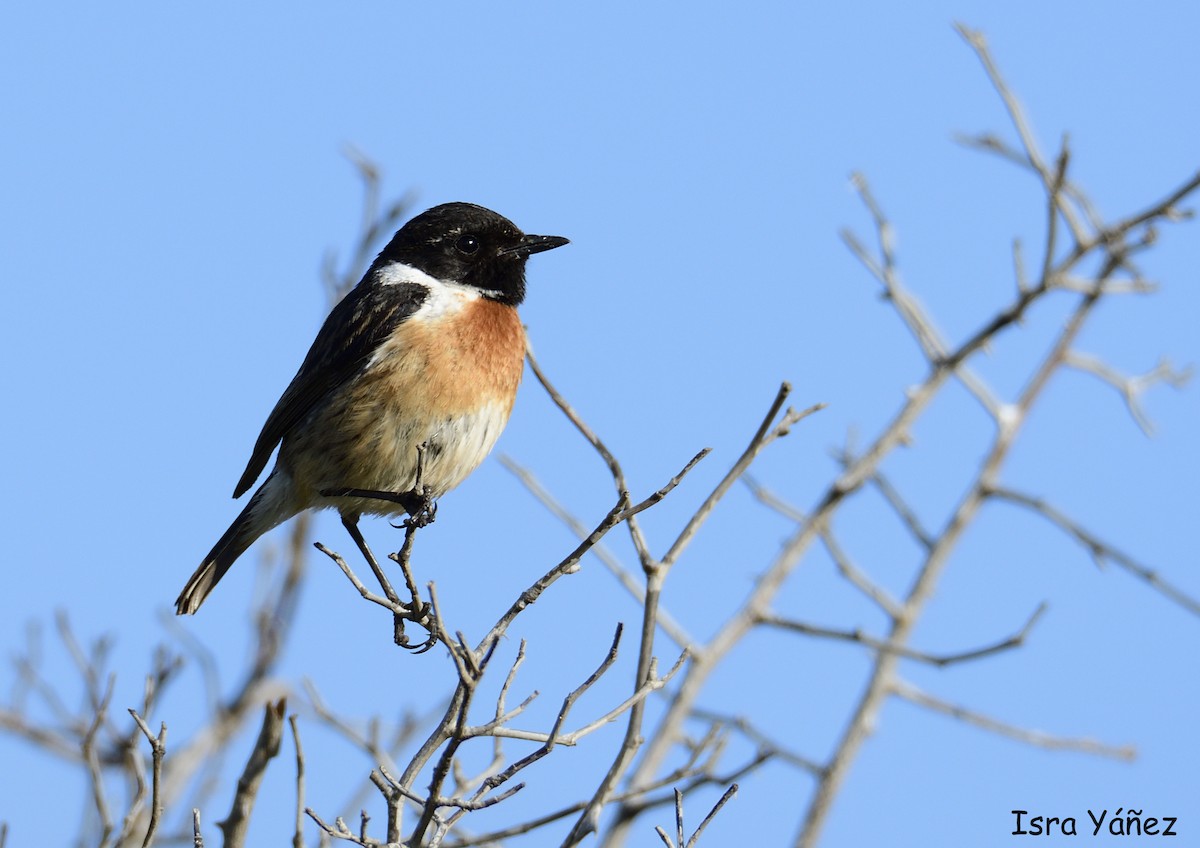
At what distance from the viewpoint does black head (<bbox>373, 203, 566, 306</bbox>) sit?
22.3ft

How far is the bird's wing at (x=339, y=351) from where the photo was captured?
251 inches

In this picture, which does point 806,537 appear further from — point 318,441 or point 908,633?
point 318,441

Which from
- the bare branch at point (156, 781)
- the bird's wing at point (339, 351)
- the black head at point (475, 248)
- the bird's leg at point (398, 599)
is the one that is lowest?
the bare branch at point (156, 781)

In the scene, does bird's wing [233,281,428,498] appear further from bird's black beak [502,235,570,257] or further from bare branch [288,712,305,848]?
bare branch [288,712,305,848]

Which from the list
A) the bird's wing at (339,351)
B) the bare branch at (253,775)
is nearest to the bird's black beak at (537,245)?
the bird's wing at (339,351)

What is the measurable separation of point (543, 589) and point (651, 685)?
0.41 metres

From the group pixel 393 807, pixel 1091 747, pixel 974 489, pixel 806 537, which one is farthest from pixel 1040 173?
pixel 393 807

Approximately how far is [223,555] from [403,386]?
135 centimetres

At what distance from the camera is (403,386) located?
6.06 m

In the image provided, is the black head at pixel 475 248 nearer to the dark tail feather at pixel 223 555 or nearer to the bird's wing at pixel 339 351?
the bird's wing at pixel 339 351

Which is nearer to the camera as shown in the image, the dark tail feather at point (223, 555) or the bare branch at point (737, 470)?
the bare branch at point (737, 470)

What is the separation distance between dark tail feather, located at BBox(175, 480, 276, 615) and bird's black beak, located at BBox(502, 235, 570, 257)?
5.59 ft

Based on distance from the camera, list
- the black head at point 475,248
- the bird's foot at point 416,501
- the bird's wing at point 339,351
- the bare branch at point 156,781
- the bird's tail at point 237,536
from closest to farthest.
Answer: the bare branch at point 156,781
the bird's foot at point 416,501
the bird's wing at point 339,351
the bird's tail at point 237,536
the black head at point 475,248

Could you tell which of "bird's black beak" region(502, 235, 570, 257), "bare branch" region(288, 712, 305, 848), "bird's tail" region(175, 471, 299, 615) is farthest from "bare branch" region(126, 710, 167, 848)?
"bird's black beak" region(502, 235, 570, 257)
